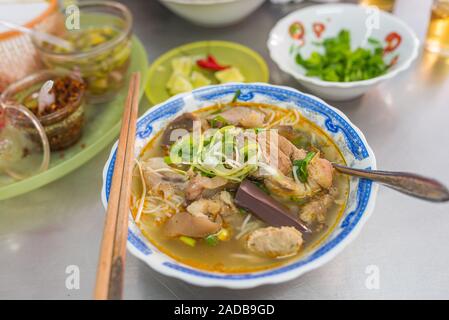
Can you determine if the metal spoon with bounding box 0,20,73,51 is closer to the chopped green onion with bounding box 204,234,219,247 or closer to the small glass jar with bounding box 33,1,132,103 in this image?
the small glass jar with bounding box 33,1,132,103

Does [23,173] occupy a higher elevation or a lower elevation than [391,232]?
lower

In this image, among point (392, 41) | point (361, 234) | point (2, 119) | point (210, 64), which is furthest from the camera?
point (210, 64)

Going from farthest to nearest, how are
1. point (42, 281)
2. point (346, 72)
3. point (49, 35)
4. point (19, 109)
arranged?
point (49, 35) < point (346, 72) < point (19, 109) < point (42, 281)

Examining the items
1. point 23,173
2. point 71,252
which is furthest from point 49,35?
point 71,252

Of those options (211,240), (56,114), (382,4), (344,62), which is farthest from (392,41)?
(56,114)

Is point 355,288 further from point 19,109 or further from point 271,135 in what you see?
point 19,109

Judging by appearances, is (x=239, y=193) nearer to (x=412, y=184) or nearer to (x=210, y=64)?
(x=412, y=184)

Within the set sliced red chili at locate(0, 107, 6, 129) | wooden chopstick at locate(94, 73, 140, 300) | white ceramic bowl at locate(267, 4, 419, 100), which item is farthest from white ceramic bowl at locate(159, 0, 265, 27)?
sliced red chili at locate(0, 107, 6, 129)
